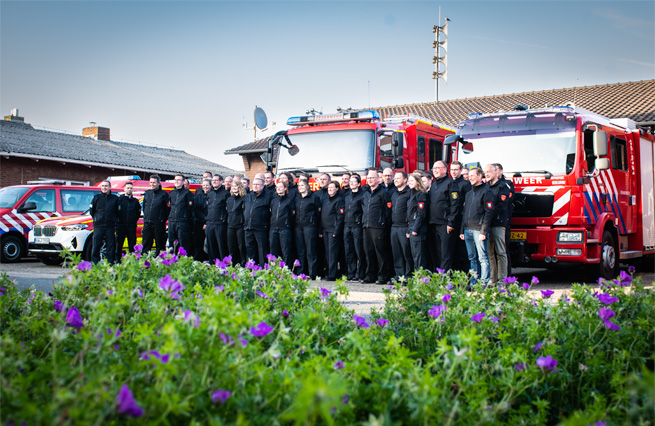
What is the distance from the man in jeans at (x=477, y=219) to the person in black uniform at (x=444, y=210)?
0.19 meters

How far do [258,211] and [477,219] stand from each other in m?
4.69

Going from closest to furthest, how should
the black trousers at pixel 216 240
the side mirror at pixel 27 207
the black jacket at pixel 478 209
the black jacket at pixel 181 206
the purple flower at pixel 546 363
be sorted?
the purple flower at pixel 546 363 → the black jacket at pixel 478 209 → the black trousers at pixel 216 240 → the black jacket at pixel 181 206 → the side mirror at pixel 27 207

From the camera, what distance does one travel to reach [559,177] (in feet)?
32.6

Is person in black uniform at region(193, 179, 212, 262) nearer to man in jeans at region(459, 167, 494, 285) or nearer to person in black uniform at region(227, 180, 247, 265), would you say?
person in black uniform at region(227, 180, 247, 265)

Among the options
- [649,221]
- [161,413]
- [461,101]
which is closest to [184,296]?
[161,413]

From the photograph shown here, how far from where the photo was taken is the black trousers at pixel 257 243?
1174 cm

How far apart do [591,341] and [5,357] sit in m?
3.33

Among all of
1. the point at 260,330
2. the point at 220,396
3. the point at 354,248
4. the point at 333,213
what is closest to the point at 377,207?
the point at 333,213

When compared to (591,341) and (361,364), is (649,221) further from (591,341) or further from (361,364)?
(361,364)

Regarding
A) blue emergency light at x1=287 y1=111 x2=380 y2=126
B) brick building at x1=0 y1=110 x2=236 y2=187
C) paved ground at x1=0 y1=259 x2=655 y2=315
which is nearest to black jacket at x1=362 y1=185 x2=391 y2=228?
paved ground at x1=0 y1=259 x2=655 y2=315

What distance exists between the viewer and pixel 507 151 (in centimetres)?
1054

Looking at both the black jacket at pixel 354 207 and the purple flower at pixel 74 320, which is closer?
the purple flower at pixel 74 320

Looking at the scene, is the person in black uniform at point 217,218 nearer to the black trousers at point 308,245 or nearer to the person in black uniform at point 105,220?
the black trousers at point 308,245

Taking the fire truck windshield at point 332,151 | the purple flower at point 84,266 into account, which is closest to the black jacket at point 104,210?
the fire truck windshield at point 332,151
